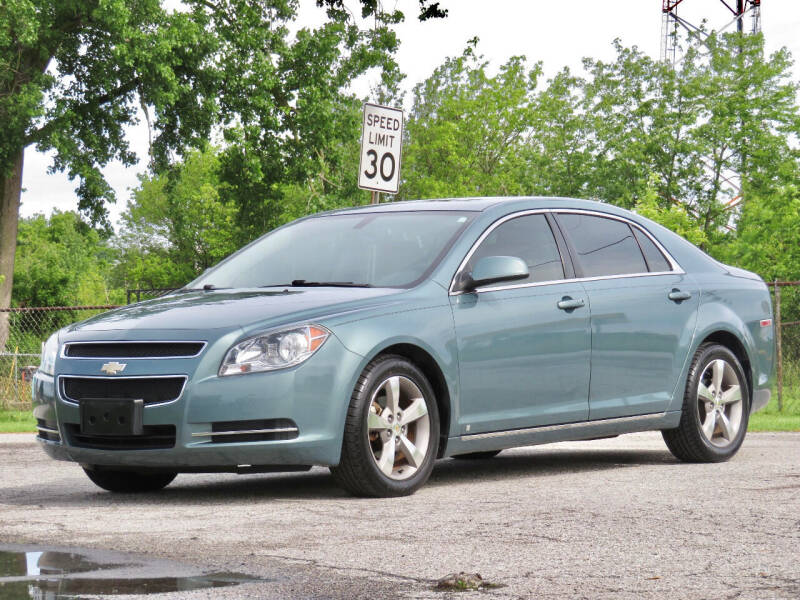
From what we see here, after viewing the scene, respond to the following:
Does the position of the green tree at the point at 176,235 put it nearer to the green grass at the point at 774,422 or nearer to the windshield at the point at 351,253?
the green grass at the point at 774,422

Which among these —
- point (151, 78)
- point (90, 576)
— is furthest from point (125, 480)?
point (151, 78)

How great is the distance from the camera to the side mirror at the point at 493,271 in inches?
275

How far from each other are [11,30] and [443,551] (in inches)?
1099

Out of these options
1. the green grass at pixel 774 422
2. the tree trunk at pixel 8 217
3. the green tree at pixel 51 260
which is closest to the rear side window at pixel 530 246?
the green grass at pixel 774 422

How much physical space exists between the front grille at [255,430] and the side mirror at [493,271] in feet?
4.68

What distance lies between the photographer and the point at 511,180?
61594 mm

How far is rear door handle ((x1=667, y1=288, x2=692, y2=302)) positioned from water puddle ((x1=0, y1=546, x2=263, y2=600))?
4638 millimetres

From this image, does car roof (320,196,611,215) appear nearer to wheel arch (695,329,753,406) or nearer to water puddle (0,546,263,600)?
wheel arch (695,329,753,406)

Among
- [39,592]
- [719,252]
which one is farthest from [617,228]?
[719,252]

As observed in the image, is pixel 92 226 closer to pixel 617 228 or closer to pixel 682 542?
pixel 617 228

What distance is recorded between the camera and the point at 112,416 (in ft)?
20.7

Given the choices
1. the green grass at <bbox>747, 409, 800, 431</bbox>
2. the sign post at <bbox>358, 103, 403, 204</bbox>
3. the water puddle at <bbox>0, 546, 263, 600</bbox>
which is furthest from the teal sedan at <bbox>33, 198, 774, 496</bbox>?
the green grass at <bbox>747, 409, 800, 431</bbox>

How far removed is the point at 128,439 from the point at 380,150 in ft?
20.2

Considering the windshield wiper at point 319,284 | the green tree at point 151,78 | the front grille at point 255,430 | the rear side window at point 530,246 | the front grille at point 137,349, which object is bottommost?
the front grille at point 255,430
